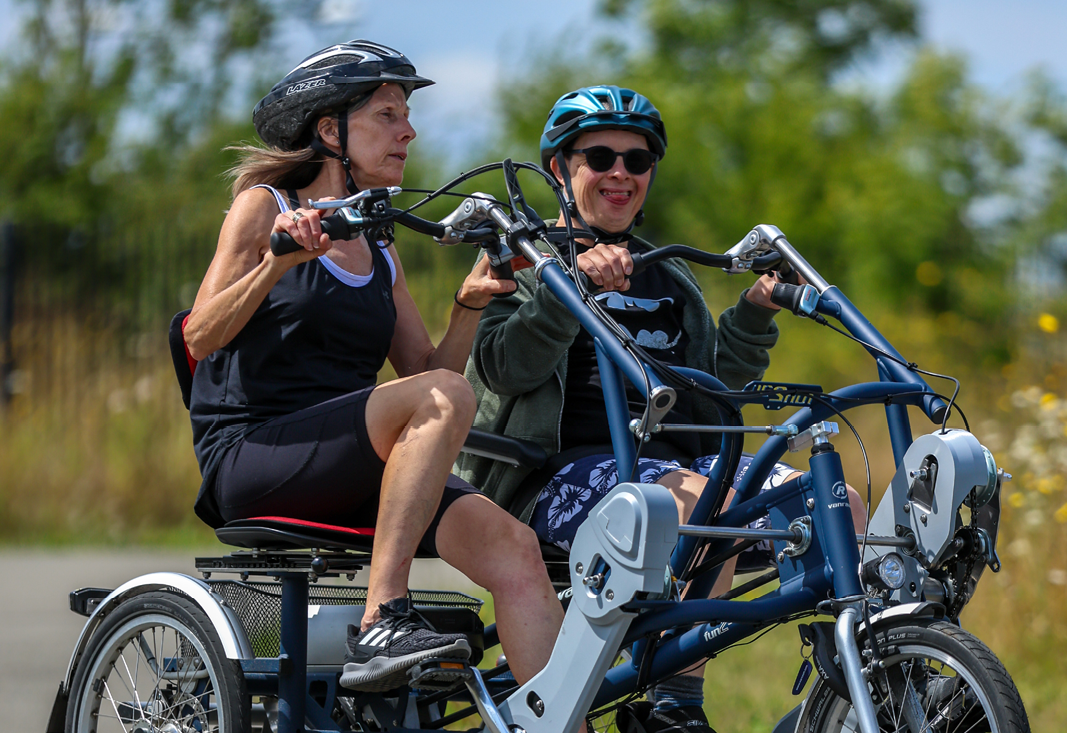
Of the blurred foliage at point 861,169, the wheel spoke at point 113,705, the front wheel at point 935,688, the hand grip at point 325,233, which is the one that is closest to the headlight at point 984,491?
the front wheel at point 935,688

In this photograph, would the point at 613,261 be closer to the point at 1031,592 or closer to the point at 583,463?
the point at 583,463

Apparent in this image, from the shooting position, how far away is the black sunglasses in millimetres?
3711

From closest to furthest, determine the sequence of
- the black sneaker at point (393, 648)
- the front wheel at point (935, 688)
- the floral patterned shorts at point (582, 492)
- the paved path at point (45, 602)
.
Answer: the front wheel at point (935, 688), the black sneaker at point (393, 648), the floral patterned shorts at point (582, 492), the paved path at point (45, 602)

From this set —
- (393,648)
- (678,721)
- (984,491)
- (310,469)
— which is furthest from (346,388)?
(984,491)

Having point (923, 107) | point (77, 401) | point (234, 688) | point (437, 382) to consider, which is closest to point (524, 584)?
point (437, 382)

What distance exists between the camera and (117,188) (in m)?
16.6

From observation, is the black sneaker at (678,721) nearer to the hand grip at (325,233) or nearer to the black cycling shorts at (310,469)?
the black cycling shorts at (310,469)

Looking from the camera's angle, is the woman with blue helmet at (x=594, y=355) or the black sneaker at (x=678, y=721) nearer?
the black sneaker at (x=678, y=721)

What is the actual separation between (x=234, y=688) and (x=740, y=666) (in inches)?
113

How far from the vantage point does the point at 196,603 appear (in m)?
3.11

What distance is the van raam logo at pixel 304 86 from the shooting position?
334 centimetres

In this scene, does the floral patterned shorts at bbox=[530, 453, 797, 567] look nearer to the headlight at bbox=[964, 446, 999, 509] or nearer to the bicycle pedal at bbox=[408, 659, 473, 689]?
the bicycle pedal at bbox=[408, 659, 473, 689]

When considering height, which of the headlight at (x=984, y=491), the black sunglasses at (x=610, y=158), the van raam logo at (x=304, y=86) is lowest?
the headlight at (x=984, y=491)

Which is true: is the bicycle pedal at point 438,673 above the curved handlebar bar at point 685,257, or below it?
below
